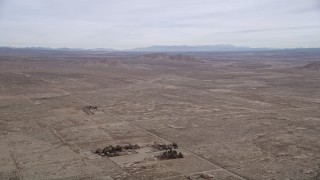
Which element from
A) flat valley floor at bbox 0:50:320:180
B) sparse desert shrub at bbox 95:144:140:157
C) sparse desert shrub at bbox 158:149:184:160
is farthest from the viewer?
sparse desert shrub at bbox 95:144:140:157

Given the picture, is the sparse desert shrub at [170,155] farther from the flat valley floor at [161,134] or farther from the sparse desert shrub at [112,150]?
the sparse desert shrub at [112,150]

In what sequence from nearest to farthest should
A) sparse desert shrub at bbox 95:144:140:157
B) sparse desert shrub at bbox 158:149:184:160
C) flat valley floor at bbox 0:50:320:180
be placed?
flat valley floor at bbox 0:50:320:180, sparse desert shrub at bbox 158:149:184:160, sparse desert shrub at bbox 95:144:140:157

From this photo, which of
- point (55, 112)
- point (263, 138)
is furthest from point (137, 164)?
point (55, 112)

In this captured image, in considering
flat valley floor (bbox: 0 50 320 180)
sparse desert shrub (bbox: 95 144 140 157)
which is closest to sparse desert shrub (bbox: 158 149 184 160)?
flat valley floor (bbox: 0 50 320 180)

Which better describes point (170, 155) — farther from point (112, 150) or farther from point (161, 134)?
point (161, 134)

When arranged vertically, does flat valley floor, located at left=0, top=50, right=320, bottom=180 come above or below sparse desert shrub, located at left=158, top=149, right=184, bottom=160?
below

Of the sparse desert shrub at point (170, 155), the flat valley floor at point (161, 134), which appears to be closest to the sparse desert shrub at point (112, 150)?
the flat valley floor at point (161, 134)

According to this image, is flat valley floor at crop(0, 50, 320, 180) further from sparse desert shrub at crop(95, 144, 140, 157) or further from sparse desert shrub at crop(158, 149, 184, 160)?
sparse desert shrub at crop(158, 149, 184, 160)

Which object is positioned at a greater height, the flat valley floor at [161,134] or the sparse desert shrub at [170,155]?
the sparse desert shrub at [170,155]

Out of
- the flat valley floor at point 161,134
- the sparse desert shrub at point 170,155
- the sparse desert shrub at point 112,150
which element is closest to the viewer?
the flat valley floor at point 161,134

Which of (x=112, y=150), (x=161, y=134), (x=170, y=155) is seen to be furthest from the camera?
(x=161, y=134)

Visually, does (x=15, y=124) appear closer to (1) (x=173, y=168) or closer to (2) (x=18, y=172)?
(2) (x=18, y=172)

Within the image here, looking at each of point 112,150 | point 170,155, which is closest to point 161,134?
point 112,150
